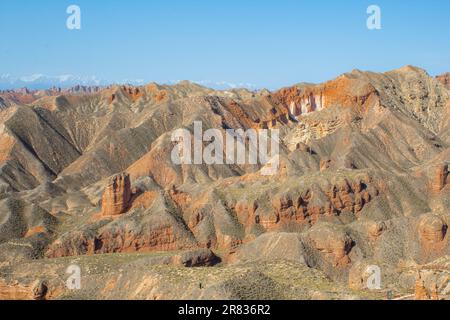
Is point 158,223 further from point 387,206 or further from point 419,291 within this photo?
point 419,291

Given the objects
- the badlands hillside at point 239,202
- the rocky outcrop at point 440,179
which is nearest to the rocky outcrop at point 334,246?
the badlands hillside at point 239,202

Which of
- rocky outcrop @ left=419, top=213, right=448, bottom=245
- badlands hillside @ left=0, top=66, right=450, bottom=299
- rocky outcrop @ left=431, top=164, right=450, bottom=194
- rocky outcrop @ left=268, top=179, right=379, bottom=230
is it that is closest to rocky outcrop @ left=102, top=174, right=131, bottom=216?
badlands hillside @ left=0, top=66, right=450, bottom=299

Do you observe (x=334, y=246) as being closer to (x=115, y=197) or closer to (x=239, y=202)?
(x=239, y=202)

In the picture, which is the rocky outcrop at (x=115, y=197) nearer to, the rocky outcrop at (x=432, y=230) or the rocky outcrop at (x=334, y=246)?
the rocky outcrop at (x=334, y=246)

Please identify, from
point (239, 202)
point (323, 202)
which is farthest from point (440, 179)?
point (239, 202)

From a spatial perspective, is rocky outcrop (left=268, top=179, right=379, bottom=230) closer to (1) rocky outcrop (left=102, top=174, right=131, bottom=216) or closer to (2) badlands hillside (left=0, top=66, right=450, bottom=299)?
(2) badlands hillside (left=0, top=66, right=450, bottom=299)
